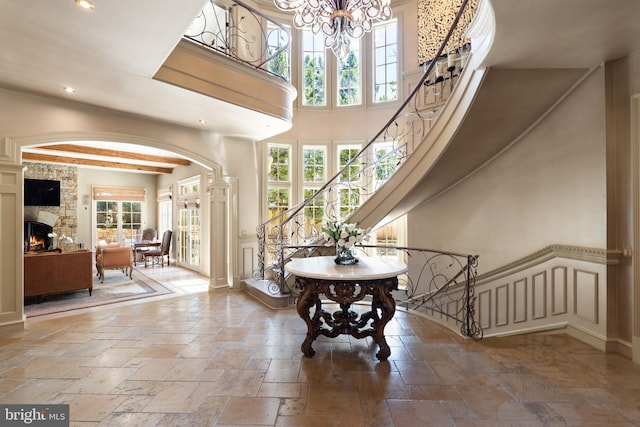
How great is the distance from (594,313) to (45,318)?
6.88m

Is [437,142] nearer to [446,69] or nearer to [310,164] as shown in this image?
[446,69]

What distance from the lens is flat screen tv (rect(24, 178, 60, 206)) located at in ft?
27.4

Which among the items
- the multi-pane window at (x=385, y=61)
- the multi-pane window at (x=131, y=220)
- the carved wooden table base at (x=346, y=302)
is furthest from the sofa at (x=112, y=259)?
the multi-pane window at (x=385, y=61)

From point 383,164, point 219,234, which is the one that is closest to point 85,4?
point 219,234

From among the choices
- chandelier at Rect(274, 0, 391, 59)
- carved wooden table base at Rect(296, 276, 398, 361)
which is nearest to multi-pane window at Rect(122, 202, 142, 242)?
chandelier at Rect(274, 0, 391, 59)

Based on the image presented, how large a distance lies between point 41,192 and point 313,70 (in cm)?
859

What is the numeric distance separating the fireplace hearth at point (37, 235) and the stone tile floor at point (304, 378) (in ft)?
20.0

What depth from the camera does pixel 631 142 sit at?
2.72 m

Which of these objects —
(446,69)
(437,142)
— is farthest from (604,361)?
(446,69)

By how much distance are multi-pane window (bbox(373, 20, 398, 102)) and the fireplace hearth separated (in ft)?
32.4

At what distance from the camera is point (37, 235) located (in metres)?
8.51

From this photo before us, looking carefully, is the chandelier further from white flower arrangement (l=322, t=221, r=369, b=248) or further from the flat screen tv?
the flat screen tv

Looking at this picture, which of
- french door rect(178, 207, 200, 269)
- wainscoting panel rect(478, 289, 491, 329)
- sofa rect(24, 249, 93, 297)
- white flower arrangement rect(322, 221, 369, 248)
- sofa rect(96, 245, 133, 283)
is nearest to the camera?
white flower arrangement rect(322, 221, 369, 248)

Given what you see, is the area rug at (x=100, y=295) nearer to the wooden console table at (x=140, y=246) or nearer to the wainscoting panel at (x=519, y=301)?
the wooden console table at (x=140, y=246)
